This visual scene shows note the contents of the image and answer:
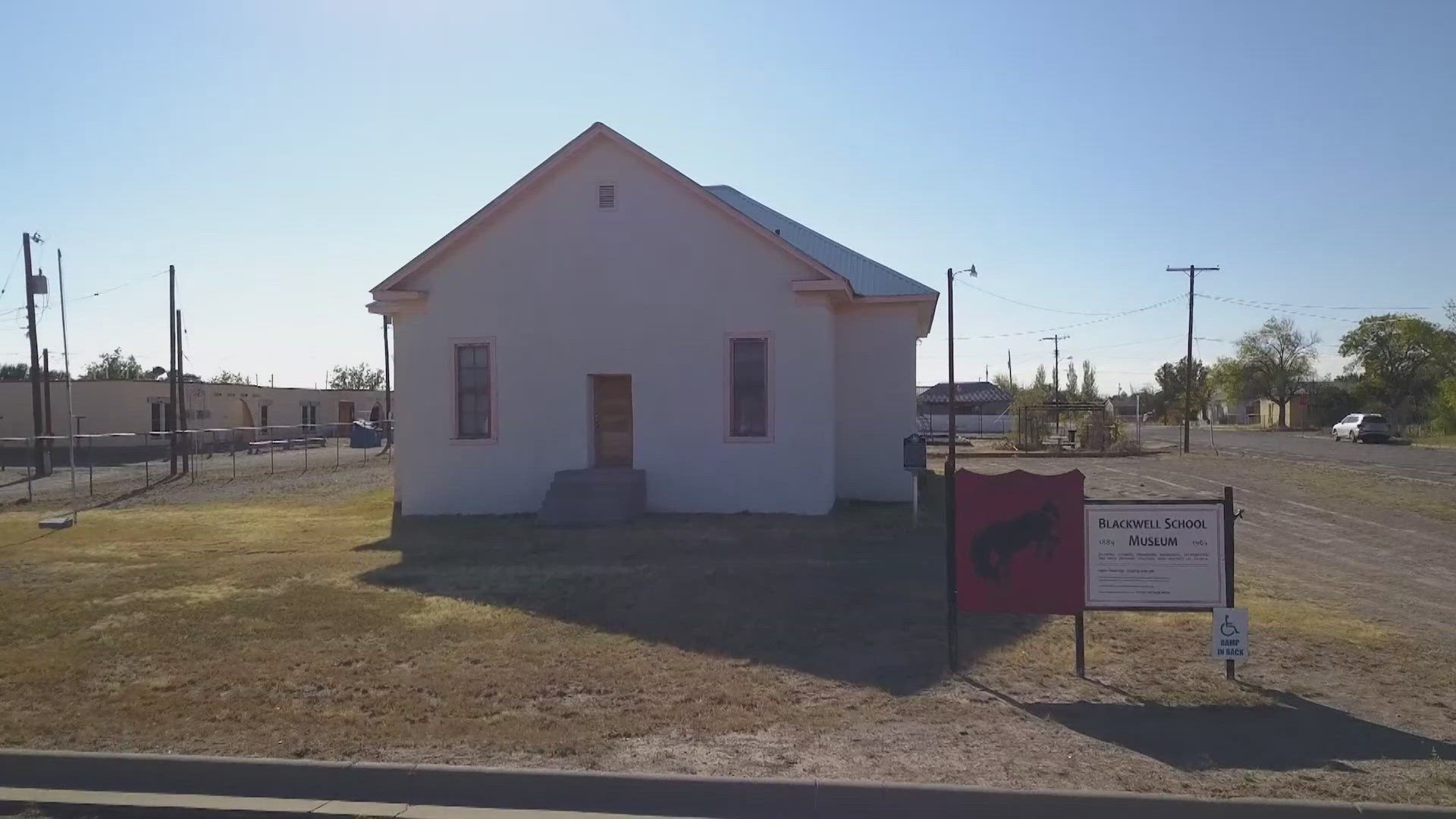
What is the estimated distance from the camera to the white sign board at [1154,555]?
7.43m

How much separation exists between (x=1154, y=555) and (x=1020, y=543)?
0.98 meters

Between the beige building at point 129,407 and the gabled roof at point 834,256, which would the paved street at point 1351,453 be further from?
the beige building at point 129,407

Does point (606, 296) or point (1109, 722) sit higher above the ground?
point (606, 296)

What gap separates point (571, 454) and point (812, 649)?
9941 millimetres

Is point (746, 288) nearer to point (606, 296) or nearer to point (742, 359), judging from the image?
point (742, 359)

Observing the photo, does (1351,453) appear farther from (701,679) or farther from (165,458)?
(165,458)

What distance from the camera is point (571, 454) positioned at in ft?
57.9

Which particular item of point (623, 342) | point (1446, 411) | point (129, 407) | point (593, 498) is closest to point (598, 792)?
point (593, 498)

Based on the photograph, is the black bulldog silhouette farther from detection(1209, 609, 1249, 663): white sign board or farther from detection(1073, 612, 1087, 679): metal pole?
detection(1209, 609, 1249, 663): white sign board

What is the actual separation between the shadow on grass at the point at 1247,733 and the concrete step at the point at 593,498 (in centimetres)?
999

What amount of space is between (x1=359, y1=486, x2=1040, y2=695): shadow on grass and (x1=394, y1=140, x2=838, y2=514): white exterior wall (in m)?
0.90

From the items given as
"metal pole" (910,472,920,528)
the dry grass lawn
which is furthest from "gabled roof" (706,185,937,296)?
the dry grass lawn

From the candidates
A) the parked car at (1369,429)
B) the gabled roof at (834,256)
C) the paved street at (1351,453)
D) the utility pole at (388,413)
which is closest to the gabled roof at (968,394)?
the paved street at (1351,453)

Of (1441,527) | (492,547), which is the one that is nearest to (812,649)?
(492,547)
